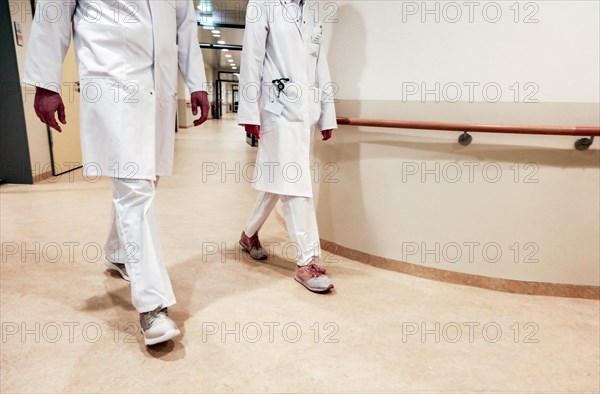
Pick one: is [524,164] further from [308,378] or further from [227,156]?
[227,156]

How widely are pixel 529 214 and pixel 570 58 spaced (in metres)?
0.68

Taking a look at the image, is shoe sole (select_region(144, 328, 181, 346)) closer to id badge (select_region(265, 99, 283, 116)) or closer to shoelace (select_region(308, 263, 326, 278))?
shoelace (select_region(308, 263, 326, 278))

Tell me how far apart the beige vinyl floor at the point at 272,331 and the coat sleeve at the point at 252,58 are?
2.58 ft

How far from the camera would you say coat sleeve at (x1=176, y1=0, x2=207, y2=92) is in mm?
1439

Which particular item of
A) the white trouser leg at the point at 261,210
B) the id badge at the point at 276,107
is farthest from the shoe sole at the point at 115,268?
the id badge at the point at 276,107

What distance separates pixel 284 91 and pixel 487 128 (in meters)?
0.89

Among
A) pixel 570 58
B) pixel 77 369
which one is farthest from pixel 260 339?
pixel 570 58

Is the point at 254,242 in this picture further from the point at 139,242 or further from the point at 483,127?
the point at 483,127

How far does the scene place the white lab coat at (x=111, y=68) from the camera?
1.20m

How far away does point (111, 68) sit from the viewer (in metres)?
1.21

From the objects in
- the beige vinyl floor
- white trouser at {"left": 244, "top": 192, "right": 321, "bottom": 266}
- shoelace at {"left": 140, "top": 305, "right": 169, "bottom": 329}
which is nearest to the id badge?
white trouser at {"left": 244, "top": 192, "right": 321, "bottom": 266}

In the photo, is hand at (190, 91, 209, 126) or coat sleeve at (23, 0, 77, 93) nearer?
coat sleeve at (23, 0, 77, 93)

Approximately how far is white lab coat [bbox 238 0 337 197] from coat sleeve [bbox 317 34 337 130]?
5cm

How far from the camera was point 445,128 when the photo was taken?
1.73m
